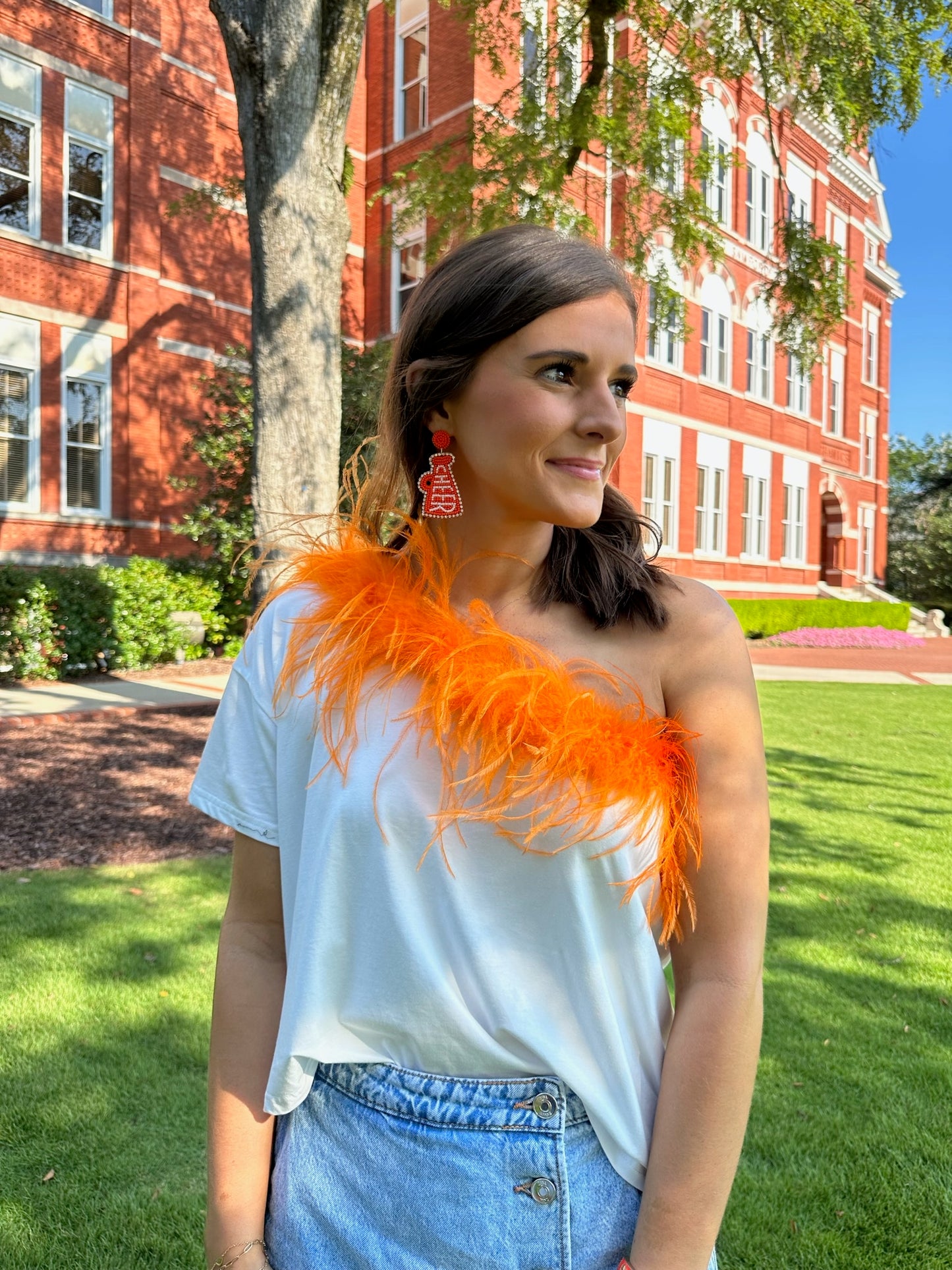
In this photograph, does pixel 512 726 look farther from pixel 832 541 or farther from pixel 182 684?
pixel 832 541

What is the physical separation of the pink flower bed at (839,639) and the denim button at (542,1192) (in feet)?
80.3

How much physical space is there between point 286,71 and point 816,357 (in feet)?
17.9

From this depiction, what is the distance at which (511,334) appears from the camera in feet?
4.47

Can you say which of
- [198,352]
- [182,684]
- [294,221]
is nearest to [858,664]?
[182,684]

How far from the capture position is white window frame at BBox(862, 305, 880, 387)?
36.4m

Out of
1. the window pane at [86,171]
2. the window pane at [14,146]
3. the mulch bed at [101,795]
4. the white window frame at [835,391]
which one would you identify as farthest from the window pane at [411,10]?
the mulch bed at [101,795]

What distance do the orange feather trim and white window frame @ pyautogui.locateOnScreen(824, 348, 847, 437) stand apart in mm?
33847

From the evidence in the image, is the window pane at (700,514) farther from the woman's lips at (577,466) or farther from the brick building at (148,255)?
the woman's lips at (577,466)

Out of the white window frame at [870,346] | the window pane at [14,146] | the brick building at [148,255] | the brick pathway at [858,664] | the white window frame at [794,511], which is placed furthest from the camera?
the white window frame at [870,346]

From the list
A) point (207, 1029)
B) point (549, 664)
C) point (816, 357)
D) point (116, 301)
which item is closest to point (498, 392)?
point (549, 664)

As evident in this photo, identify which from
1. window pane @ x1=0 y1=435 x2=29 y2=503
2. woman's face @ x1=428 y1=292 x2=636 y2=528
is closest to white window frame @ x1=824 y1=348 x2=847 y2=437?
window pane @ x1=0 y1=435 x2=29 y2=503

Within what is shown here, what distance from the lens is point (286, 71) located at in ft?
19.7

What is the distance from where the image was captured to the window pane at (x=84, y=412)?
16.8m

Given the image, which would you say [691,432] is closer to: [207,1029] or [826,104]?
[826,104]
